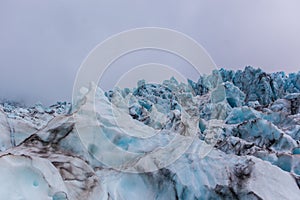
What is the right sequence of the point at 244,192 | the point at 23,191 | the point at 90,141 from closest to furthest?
the point at 23,191 < the point at 244,192 < the point at 90,141

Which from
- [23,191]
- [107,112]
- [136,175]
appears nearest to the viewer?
[23,191]

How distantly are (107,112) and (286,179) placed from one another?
11.3ft

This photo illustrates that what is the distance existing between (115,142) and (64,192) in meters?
2.19

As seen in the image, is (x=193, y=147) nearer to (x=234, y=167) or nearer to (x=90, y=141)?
(x=234, y=167)

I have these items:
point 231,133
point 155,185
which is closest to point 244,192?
point 155,185

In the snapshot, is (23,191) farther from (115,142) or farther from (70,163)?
(115,142)

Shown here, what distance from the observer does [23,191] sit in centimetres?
277

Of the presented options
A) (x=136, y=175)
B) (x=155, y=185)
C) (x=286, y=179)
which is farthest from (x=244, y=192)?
(x=136, y=175)

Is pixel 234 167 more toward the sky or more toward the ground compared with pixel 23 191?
more toward the sky

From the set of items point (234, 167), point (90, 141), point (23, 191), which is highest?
point (234, 167)

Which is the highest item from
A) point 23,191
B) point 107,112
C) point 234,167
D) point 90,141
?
point 234,167

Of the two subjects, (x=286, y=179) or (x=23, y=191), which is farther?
(x=286, y=179)

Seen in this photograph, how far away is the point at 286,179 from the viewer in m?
4.20

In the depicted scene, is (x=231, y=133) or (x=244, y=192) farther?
(x=231, y=133)
